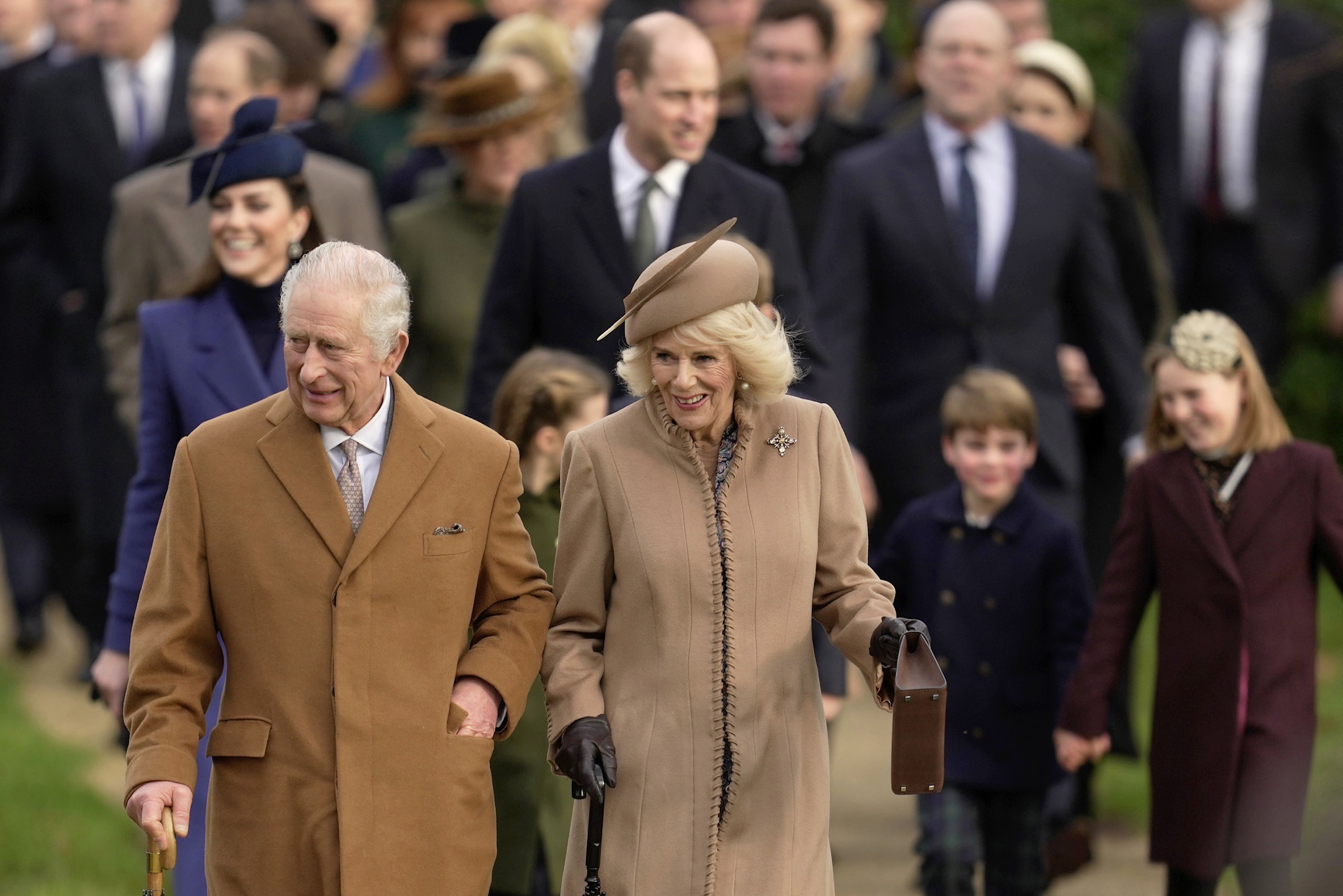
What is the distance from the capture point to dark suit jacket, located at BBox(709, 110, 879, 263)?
864 cm

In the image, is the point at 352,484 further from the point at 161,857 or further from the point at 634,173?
the point at 634,173

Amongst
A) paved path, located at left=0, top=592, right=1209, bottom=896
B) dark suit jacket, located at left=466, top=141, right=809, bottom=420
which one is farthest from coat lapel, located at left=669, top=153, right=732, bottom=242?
paved path, located at left=0, top=592, right=1209, bottom=896

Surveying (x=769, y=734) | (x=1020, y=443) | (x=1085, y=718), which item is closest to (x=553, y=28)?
(x=1020, y=443)

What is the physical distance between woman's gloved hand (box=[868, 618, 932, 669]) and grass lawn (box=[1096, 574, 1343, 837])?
174cm

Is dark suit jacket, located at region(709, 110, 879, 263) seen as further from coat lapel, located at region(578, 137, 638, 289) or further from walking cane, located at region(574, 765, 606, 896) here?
walking cane, located at region(574, 765, 606, 896)

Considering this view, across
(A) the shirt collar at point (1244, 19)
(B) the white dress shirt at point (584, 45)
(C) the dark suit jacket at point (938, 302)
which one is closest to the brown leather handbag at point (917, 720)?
(C) the dark suit jacket at point (938, 302)

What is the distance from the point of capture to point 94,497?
29.3 ft

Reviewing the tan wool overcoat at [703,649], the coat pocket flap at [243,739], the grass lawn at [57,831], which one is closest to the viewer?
the coat pocket flap at [243,739]

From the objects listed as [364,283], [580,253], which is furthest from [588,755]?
[580,253]

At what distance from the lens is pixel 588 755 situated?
15.1ft

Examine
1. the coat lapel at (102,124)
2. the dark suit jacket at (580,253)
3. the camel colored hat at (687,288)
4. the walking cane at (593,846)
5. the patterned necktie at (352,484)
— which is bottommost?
the walking cane at (593,846)

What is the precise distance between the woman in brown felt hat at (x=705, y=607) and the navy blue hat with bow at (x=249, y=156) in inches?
57.5

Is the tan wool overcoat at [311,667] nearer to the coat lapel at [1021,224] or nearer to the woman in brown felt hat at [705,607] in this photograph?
the woman in brown felt hat at [705,607]

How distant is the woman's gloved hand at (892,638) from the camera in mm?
4547
